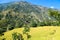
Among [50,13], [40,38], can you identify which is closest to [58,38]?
[40,38]

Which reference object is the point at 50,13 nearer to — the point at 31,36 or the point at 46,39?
the point at 31,36

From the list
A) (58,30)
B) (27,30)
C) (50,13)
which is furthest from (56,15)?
(27,30)

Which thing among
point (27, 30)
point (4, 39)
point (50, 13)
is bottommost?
point (4, 39)

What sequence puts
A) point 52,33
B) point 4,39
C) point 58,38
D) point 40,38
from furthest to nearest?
1. point 4,39
2. point 52,33
3. point 40,38
4. point 58,38

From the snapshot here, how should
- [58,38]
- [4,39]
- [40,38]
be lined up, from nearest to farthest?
1. [58,38]
2. [40,38]
3. [4,39]

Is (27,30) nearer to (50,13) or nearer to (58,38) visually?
(58,38)

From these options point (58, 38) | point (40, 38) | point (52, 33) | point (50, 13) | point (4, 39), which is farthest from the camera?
point (50, 13)

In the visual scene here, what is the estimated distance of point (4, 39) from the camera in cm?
10688

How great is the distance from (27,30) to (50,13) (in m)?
40.8

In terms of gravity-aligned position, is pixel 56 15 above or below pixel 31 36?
above

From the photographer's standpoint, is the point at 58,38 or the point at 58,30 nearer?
the point at 58,38

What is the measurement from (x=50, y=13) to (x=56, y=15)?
6.71 meters

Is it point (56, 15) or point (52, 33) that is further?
point (56, 15)

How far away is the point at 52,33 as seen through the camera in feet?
325
